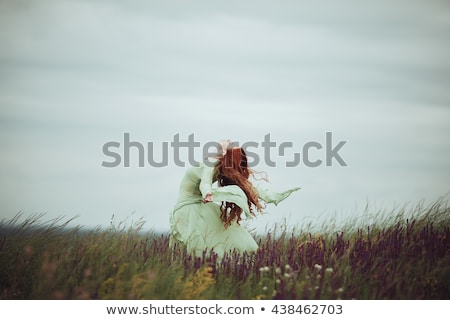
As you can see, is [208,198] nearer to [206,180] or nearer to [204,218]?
[206,180]

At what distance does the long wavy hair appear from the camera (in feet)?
20.6

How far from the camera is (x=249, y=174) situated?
641cm

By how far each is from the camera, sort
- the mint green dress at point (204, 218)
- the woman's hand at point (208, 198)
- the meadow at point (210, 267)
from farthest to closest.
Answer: the mint green dress at point (204, 218) → the woman's hand at point (208, 198) → the meadow at point (210, 267)

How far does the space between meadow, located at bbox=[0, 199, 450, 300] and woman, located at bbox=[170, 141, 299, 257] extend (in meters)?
0.14

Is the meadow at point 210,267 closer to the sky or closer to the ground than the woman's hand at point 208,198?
closer to the ground

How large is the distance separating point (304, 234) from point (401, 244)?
118 cm

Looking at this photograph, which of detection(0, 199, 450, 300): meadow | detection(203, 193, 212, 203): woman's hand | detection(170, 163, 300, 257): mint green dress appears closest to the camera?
detection(0, 199, 450, 300): meadow

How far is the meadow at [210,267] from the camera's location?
5324 mm

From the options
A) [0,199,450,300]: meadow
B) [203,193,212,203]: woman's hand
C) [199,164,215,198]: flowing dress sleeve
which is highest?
[199,164,215,198]: flowing dress sleeve

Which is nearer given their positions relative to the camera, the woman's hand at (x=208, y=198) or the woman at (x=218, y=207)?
the woman's hand at (x=208, y=198)

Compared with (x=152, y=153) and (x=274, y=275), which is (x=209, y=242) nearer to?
(x=274, y=275)

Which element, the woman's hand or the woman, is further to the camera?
the woman

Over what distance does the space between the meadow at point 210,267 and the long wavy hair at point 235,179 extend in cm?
37
